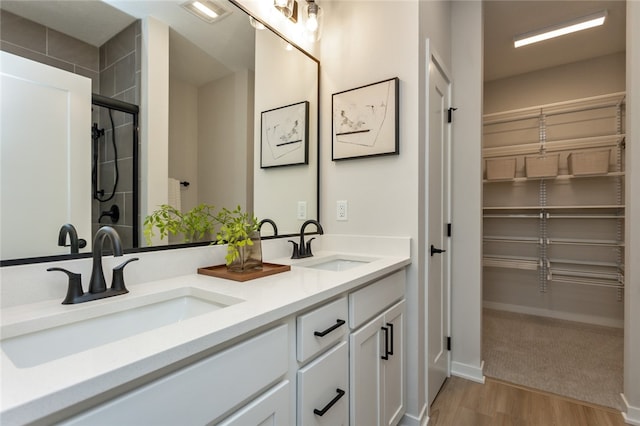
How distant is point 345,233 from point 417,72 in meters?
0.95

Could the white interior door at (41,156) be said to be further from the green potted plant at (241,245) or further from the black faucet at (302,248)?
the black faucet at (302,248)

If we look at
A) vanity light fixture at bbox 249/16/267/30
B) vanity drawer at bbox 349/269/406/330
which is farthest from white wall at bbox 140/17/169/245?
vanity drawer at bbox 349/269/406/330

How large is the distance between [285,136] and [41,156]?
1126mm

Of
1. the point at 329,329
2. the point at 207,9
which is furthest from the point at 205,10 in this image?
the point at 329,329

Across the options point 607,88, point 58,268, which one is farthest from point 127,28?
point 607,88

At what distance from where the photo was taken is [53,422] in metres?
0.44

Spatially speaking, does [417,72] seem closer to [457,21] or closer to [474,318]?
[457,21]

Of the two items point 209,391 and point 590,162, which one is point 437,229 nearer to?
point 209,391

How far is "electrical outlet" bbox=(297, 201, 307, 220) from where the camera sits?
6.05 ft

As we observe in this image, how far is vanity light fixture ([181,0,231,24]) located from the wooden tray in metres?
1.05

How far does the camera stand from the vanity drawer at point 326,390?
0.91m

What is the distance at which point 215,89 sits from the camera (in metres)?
1.36

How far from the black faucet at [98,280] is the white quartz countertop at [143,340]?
0.02 meters

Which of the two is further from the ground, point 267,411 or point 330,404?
point 267,411
